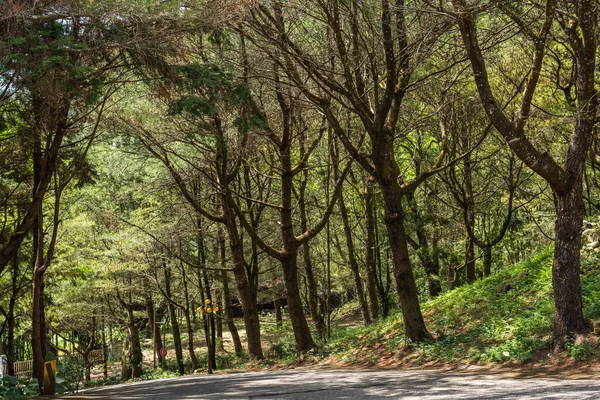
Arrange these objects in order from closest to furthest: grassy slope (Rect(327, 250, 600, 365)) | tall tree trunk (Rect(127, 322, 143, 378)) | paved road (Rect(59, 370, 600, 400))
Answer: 1. paved road (Rect(59, 370, 600, 400))
2. grassy slope (Rect(327, 250, 600, 365))
3. tall tree trunk (Rect(127, 322, 143, 378))

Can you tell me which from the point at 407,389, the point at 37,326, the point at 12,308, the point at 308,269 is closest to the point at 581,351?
the point at 407,389

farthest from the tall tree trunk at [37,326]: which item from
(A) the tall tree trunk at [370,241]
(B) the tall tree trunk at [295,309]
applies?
(A) the tall tree trunk at [370,241]

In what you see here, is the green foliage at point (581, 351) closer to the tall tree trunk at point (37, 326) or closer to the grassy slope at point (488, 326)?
the grassy slope at point (488, 326)

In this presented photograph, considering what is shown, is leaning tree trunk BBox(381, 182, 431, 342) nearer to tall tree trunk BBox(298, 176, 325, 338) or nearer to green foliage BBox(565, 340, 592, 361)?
green foliage BBox(565, 340, 592, 361)

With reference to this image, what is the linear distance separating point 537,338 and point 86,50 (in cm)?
874

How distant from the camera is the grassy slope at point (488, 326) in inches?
434

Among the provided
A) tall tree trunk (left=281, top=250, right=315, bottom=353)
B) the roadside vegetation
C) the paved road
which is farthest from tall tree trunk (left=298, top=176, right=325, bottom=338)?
the paved road

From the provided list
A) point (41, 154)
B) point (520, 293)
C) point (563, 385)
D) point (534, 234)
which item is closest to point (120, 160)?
point (41, 154)

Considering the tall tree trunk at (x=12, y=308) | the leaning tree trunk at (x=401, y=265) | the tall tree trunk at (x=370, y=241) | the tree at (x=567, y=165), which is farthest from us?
the tall tree trunk at (x=370, y=241)

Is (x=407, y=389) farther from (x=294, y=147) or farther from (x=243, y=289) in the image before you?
(x=294, y=147)

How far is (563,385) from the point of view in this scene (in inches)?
285

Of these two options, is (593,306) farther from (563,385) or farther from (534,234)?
(534,234)

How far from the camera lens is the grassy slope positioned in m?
11.0

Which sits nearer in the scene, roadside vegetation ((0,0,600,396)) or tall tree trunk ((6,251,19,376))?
roadside vegetation ((0,0,600,396))
